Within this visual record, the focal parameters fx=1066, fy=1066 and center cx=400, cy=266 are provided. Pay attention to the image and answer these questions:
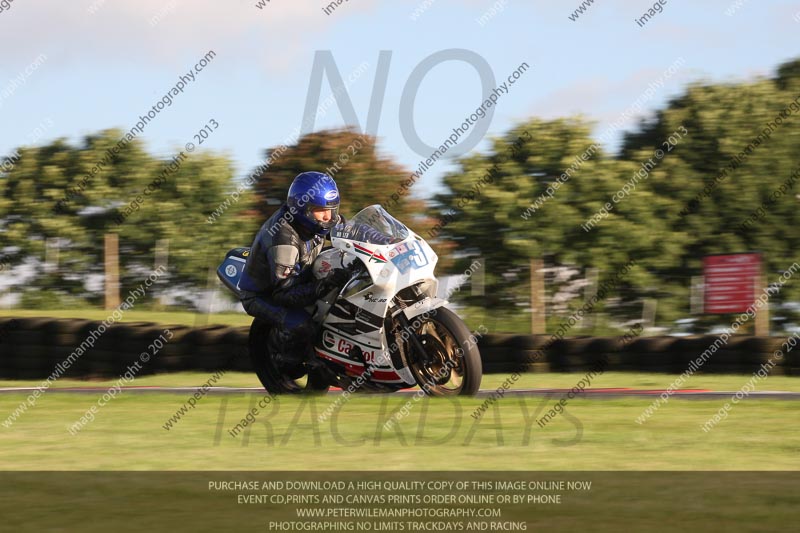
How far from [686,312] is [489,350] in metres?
12.0

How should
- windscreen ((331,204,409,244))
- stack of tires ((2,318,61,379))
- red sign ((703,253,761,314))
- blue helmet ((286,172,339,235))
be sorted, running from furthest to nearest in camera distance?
1. red sign ((703,253,761,314))
2. stack of tires ((2,318,61,379))
3. blue helmet ((286,172,339,235))
4. windscreen ((331,204,409,244))

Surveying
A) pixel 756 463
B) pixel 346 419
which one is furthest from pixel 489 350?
pixel 756 463

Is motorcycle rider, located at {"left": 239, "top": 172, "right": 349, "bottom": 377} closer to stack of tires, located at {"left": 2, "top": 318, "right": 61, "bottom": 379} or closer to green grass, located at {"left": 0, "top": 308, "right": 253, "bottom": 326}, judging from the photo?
stack of tires, located at {"left": 2, "top": 318, "right": 61, "bottom": 379}

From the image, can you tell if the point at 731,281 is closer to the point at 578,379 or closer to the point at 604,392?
the point at 578,379

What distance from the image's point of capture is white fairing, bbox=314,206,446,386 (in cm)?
886

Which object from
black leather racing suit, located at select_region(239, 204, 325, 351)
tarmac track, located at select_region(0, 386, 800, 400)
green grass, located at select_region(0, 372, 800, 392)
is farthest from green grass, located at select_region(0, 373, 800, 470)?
green grass, located at select_region(0, 372, 800, 392)

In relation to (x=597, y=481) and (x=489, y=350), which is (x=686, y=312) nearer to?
(x=489, y=350)

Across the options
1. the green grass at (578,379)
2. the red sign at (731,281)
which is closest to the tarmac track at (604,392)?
the green grass at (578,379)

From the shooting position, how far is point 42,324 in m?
15.9

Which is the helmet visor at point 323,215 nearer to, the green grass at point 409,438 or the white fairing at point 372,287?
the white fairing at point 372,287

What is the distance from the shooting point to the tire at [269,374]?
33.6 ft

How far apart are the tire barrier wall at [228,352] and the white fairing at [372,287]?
493 cm

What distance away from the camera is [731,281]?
16.2 metres

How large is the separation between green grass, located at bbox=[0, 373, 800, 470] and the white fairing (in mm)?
408
